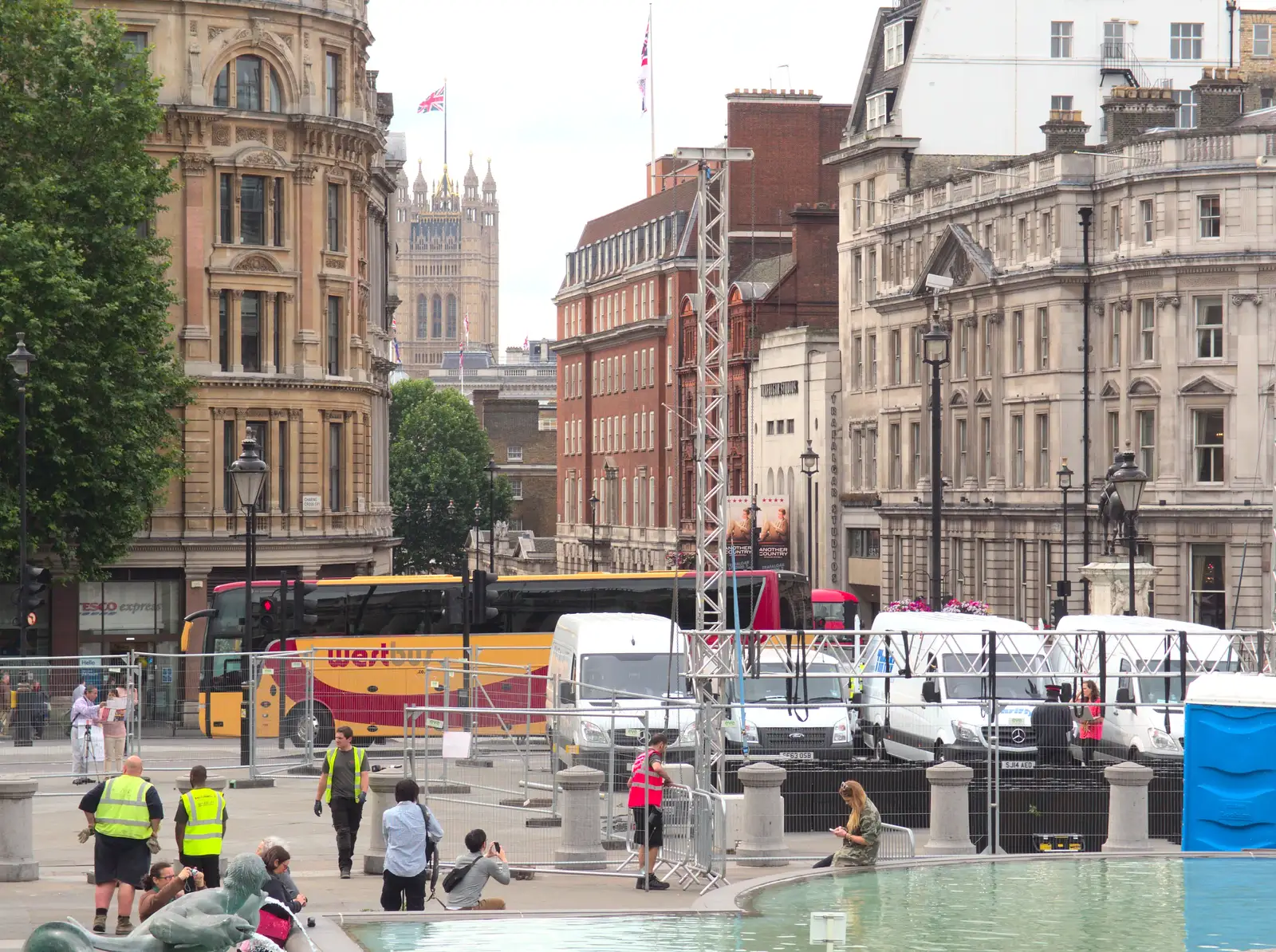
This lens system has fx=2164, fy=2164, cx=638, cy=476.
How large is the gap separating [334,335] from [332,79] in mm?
6840

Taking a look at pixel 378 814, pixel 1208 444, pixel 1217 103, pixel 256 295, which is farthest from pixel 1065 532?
pixel 378 814

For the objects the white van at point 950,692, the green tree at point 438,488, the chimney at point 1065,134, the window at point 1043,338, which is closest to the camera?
the white van at point 950,692

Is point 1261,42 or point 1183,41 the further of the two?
point 1261,42

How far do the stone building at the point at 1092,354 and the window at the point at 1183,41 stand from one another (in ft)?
31.7

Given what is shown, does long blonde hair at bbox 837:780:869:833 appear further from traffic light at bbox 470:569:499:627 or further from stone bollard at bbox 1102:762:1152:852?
traffic light at bbox 470:569:499:627

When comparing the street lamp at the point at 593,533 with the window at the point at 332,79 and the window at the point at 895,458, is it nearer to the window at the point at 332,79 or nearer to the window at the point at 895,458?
the window at the point at 895,458

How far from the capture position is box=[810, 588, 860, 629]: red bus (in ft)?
206

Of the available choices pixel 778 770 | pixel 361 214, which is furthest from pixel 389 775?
pixel 361 214

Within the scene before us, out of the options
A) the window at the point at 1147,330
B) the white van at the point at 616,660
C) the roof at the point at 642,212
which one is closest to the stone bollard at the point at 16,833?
the white van at the point at 616,660

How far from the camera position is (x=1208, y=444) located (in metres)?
64.1

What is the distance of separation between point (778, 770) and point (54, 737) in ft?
38.7

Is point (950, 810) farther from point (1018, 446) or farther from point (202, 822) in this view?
point (1018, 446)

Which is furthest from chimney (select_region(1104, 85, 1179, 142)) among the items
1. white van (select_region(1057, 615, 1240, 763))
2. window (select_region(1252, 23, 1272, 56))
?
white van (select_region(1057, 615, 1240, 763))

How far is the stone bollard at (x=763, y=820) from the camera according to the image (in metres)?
23.6
